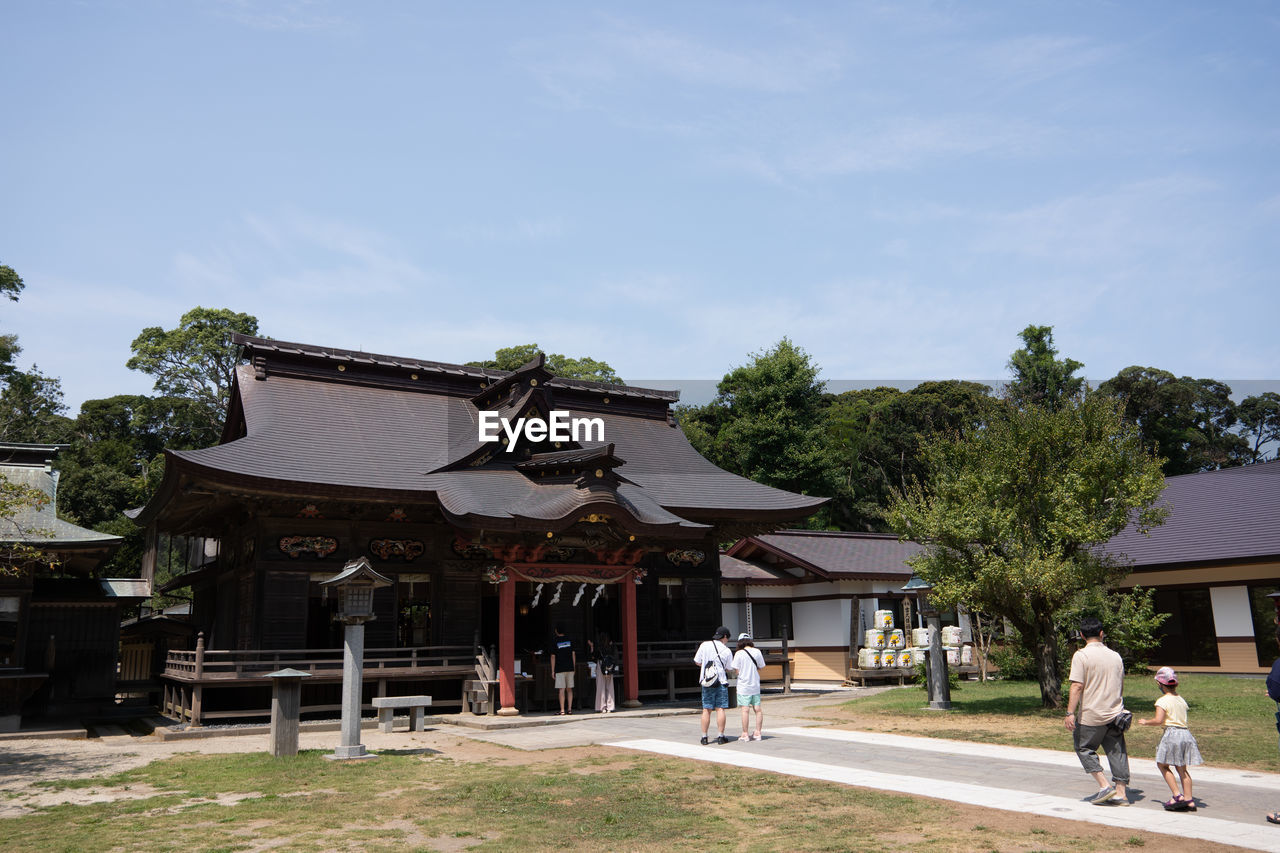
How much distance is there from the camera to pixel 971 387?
62469mm

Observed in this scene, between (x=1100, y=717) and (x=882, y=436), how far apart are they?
1996 inches

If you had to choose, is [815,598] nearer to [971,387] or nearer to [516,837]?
[516,837]

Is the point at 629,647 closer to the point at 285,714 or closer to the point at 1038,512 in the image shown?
the point at 285,714

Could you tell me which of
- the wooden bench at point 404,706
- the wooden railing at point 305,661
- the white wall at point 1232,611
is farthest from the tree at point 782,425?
the wooden bench at point 404,706

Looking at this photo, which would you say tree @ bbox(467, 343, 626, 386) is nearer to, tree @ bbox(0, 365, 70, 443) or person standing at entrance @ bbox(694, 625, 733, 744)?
tree @ bbox(0, 365, 70, 443)

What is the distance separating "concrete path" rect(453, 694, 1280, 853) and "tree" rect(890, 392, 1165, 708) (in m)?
4.13

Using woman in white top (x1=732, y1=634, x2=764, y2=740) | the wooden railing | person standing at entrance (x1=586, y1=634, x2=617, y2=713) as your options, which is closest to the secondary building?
person standing at entrance (x1=586, y1=634, x2=617, y2=713)

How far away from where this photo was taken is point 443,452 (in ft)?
77.1

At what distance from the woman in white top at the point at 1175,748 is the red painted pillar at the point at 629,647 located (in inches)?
552

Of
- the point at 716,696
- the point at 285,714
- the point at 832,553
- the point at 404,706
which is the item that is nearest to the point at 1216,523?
the point at 832,553

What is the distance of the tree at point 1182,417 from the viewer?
57750 millimetres

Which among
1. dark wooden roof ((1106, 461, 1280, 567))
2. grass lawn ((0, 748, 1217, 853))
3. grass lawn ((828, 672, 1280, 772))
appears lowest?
grass lawn ((828, 672, 1280, 772))

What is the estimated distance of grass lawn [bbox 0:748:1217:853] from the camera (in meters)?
7.85

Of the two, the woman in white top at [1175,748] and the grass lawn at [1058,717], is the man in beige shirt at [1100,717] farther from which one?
the grass lawn at [1058,717]
